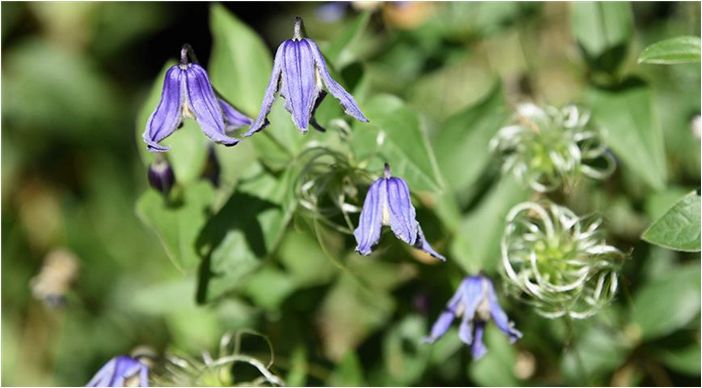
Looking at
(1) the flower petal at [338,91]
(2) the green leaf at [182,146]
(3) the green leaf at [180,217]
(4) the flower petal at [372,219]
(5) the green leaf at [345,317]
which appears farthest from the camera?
(5) the green leaf at [345,317]

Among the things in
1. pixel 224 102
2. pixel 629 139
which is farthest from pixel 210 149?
pixel 629 139

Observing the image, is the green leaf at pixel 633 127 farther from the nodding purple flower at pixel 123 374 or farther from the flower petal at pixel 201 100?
the nodding purple flower at pixel 123 374

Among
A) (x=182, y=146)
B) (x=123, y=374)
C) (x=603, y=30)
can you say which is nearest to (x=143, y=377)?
(x=123, y=374)

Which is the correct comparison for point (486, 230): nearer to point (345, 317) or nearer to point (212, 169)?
point (212, 169)

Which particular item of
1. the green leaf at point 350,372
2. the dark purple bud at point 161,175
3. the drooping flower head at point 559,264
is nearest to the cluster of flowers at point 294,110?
the drooping flower head at point 559,264

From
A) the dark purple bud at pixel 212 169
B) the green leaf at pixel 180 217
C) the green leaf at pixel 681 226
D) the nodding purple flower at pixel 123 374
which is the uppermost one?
the dark purple bud at pixel 212 169

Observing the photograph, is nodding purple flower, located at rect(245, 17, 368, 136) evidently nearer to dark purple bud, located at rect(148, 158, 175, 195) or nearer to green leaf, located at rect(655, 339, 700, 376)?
dark purple bud, located at rect(148, 158, 175, 195)
